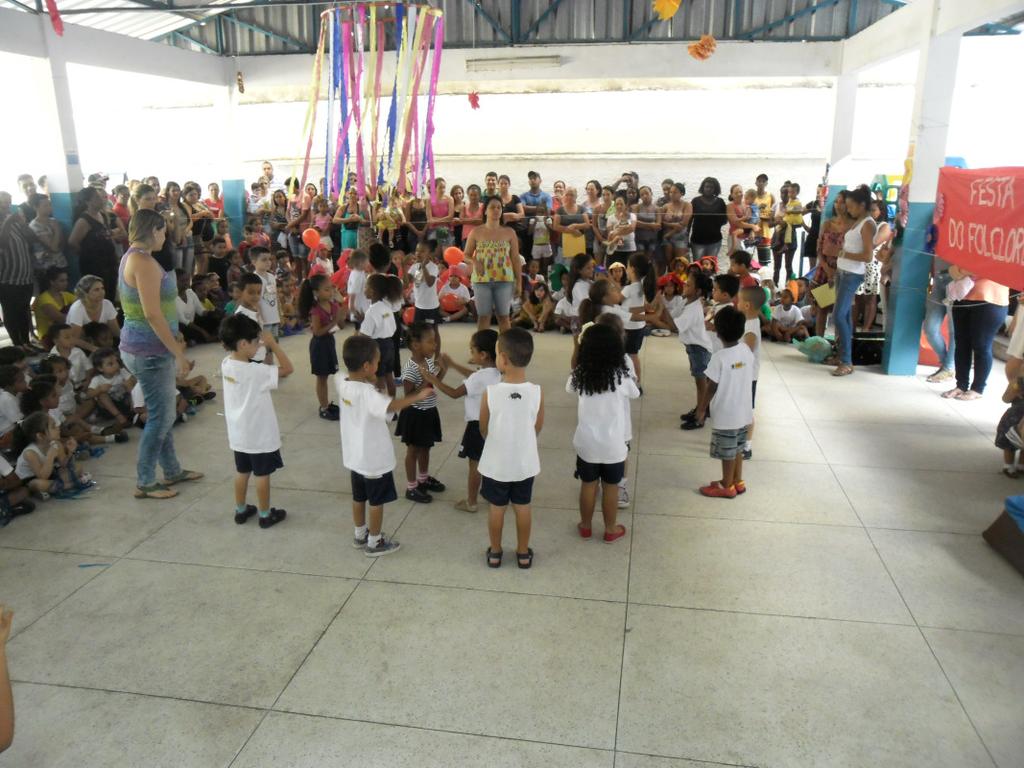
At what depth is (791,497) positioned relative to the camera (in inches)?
182

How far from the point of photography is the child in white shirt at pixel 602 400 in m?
3.75

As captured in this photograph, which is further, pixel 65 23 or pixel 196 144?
pixel 196 144

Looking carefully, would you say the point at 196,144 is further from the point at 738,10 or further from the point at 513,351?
the point at 513,351

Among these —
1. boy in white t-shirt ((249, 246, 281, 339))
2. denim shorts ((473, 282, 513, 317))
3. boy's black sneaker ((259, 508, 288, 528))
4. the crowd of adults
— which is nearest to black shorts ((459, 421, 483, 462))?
boy's black sneaker ((259, 508, 288, 528))

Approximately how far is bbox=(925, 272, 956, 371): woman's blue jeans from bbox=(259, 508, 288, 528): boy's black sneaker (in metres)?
5.82

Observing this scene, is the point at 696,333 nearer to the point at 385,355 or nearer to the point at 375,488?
the point at 385,355

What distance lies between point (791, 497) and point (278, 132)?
12834 millimetres

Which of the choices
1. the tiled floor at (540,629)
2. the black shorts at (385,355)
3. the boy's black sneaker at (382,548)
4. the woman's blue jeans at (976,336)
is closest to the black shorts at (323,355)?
the black shorts at (385,355)

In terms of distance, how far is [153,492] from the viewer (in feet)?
15.1

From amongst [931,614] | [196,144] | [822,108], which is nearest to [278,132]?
[196,144]

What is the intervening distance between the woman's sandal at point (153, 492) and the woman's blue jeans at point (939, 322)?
20.9 feet

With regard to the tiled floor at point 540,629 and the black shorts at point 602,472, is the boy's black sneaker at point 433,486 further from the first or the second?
the black shorts at point 602,472

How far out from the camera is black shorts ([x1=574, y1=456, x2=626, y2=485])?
12.7 feet

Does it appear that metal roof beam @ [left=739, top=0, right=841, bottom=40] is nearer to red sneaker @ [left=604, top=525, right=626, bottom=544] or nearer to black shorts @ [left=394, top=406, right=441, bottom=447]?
black shorts @ [left=394, top=406, right=441, bottom=447]
